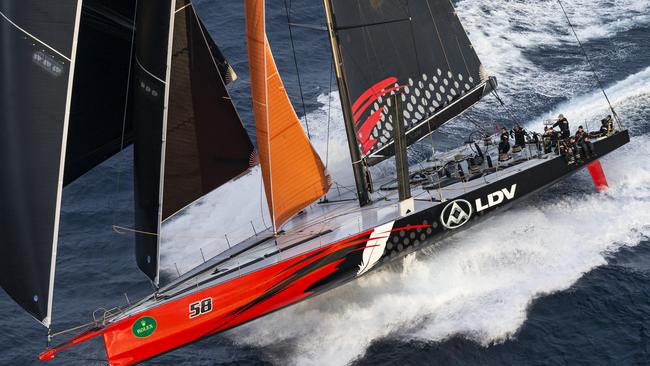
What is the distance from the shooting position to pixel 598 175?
27.3 m

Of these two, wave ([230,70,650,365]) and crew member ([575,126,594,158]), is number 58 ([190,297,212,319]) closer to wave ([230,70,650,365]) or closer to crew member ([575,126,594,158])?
wave ([230,70,650,365])

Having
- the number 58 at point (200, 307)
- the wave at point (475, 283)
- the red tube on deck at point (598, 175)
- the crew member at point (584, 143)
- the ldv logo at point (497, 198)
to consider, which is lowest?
the wave at point (475, 283)

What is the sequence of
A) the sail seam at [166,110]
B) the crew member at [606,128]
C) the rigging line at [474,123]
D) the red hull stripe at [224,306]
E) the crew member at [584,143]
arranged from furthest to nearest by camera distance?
the rigging line at [474,123]
the crew member at [606,128]
the crew member at [584,143]
the red hull stripe at [224,306]
the sail seam at [166,110]

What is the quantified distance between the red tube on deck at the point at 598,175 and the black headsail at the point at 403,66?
434cm

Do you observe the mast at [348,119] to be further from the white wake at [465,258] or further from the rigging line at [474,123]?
the rigging line at [474,123]

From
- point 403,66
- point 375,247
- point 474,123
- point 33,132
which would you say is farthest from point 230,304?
point 474,123

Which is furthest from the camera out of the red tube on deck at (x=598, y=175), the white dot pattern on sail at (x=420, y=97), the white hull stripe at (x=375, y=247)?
the red tube on deck at (x=598, y=175)

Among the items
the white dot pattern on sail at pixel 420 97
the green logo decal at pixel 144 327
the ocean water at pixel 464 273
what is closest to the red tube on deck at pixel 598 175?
the ocean water at pixel 464 273

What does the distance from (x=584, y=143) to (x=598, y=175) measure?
70.0 inches

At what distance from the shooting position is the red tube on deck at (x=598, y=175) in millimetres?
27062

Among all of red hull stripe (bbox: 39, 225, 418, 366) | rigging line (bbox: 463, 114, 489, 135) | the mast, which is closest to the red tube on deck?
rigging line (bbox: 463, 114, 489, 135)

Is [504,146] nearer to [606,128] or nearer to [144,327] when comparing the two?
[606,128]

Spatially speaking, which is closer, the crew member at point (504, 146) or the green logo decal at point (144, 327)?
the green logo decal at point (144, 327)

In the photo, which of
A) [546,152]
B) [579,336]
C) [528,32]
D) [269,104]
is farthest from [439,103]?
[528,32]
